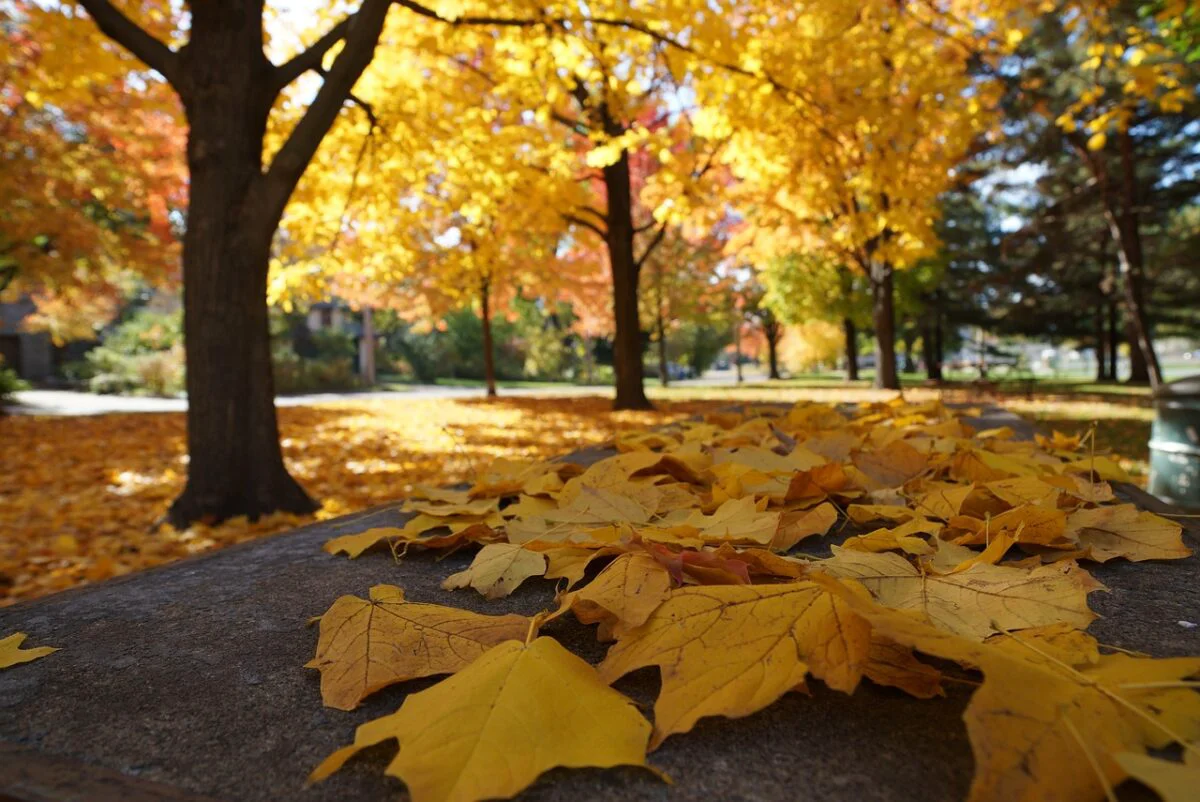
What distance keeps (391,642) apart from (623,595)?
263 mm

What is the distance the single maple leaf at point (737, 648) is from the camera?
610 millimetres

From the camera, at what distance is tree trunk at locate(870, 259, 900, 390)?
550 inches

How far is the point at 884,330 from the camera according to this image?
47.3ft

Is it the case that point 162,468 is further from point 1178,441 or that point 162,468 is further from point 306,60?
point 1178,441

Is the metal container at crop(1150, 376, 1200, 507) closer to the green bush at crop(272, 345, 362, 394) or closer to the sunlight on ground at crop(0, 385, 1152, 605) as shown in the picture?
the sunlight on ground at crop(0, 385, 1152, 605)

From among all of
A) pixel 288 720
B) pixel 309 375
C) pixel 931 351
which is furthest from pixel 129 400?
pixel 931 351

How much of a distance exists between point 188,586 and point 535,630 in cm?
79

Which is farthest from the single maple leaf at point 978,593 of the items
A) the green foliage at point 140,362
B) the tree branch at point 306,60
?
the green foliage at point 140,362

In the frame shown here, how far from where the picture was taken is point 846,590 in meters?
0.68

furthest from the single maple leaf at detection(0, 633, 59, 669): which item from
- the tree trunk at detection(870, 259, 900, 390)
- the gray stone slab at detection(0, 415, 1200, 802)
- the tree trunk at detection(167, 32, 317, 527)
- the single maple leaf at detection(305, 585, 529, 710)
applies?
the tree trunk at detection(870, 259, 900, 390)

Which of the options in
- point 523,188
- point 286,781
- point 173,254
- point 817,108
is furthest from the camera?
point 173,254

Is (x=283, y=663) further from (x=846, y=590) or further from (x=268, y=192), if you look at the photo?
(x=268, y=192)

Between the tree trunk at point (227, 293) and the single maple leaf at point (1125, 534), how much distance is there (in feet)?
10.7

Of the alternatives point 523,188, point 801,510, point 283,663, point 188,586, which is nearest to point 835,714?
point 283,663
